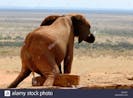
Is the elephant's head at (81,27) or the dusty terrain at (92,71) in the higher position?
the elephant's head at (81,27)

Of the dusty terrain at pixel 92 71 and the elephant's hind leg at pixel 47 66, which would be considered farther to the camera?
the dusty terrain at pixel 92 71

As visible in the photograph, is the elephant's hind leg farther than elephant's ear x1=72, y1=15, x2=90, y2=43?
No

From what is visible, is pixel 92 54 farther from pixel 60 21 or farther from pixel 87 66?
pixel 60 21

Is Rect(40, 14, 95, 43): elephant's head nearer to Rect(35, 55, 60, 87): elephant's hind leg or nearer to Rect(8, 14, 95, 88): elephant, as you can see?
Rect(8, 14, 95, 88): elephant

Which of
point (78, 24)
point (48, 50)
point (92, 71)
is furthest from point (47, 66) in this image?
point (92, 71)

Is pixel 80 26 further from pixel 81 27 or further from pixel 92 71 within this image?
pixel 92 71

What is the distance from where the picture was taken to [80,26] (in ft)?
53.7

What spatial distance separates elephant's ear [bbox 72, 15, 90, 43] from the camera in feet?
53.1

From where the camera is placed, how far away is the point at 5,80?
19.3 metres

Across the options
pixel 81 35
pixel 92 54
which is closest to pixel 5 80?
pixel 81 35

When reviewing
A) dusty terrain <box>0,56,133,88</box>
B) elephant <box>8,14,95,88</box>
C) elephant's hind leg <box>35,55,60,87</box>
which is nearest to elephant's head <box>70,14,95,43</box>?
elephant <box>8,14,95,88</box>

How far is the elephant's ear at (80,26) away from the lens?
16.2m

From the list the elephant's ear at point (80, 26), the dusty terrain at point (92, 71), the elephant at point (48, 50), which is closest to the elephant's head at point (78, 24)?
the elephant's ear at point (80, 26)

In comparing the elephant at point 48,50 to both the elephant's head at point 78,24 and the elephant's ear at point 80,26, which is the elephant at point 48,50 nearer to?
the elephant's head at point 78,24
